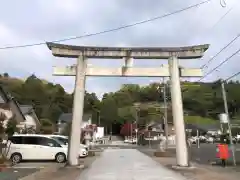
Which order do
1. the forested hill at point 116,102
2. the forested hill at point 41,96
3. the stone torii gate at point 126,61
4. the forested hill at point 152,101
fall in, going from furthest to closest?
the forested hill at point 41,96, the forested hill at point 116,102, the forested hill at point 152,101, the stone torii gate at point 126,61

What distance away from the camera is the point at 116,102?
4373 inches

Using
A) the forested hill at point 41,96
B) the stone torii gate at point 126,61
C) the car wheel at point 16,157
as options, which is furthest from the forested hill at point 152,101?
the stone torii gate at point 126,61

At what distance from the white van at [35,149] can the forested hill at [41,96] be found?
63412 millimetres

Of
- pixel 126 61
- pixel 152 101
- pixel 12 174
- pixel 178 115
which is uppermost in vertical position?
pixel 152 101

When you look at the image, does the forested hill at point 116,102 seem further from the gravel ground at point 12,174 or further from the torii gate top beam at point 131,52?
the gravel ground at point 12,174

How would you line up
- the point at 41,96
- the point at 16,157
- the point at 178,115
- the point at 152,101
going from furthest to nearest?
the point at 41,96 → the point at 152,101 → the point at 16,157 → the point at 178,115

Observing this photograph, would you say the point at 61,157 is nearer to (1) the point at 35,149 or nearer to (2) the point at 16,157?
(1) the point at 35,149

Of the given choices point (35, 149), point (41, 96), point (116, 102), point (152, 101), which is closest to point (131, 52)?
point (35, 149)

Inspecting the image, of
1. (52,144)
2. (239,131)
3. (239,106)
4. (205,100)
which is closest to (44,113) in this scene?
(205,100)

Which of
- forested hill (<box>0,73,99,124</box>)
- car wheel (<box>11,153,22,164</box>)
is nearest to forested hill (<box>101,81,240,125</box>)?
forested hill (<box>0,73,99,124</box>)

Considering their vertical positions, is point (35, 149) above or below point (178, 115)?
below

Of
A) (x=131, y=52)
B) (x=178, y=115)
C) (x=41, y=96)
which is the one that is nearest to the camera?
(x=178, y=115)

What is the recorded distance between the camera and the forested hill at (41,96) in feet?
292

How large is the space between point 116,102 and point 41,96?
86.9 feet
